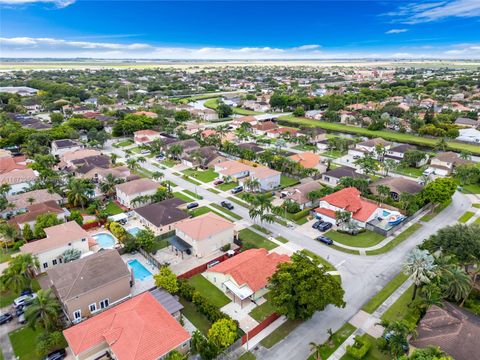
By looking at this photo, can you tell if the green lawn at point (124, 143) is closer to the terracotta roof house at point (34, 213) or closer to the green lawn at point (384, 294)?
the terracotta roof house at point (34, 213)

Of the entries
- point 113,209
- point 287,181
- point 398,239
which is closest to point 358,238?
point 398,239

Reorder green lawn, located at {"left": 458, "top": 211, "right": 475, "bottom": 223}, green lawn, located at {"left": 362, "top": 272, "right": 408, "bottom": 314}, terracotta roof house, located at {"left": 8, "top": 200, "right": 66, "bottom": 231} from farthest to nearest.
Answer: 1. green lawn, located at {"left": 458, "top": 211, "right": 475, "bottom": 223}
2. terracotta roof house, located at {"left": 8, "top": 200, "right": 66, "bottom": 231}
3. green lawn, located at {"left": 362, "top": 272, "right": 408, "bottom": 314}

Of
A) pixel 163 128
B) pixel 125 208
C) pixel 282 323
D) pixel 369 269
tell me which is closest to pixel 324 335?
pixel 282 323

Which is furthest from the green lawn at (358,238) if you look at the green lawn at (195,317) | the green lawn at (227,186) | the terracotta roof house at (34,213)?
the terracotta roof house at (34,213)

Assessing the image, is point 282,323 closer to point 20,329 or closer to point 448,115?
point 20,329

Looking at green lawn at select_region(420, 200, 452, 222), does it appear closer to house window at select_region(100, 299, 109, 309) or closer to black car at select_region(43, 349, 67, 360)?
house window at select_region(100, 299, 109, 309)

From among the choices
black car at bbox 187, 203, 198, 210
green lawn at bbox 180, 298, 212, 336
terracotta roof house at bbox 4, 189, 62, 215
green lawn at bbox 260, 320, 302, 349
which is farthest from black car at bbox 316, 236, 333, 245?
terracotta roof house at bbox 4, 189, 62, 215
